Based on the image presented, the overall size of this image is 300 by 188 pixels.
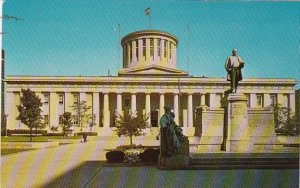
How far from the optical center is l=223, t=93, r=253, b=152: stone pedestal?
1550 cm

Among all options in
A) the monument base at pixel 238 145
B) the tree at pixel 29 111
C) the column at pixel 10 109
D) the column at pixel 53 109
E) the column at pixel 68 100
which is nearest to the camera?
the monument base at pixel 238 145

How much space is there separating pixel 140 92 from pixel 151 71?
395cm

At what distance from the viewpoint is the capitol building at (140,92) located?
54844 millimetres

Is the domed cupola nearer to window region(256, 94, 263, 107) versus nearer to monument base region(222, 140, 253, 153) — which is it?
window region(256, 94, 263, 107)

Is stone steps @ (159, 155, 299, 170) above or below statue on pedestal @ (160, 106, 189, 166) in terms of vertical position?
below

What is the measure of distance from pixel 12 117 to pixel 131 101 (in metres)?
16.2

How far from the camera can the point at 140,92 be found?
5716cm

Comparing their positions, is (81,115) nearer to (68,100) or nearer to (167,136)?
(68,100)

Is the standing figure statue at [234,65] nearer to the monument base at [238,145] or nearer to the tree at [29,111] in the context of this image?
the monument base at [238,145]

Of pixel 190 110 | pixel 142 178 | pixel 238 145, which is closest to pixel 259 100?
pixel 190 110

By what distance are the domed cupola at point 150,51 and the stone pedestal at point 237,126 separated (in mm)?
43419

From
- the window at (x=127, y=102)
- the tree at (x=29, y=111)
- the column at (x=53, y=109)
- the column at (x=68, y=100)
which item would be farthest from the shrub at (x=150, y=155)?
the window at (x=127, y=102)

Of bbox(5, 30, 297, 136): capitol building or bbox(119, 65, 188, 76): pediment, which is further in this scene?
bbox(119, 65, 188, 76): pediment

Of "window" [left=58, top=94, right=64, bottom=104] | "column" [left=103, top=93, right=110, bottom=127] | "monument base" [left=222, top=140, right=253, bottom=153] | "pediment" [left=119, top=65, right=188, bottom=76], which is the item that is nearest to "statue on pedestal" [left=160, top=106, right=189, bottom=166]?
"monument base" [left=222, top=140, right=253, bottom=153]
